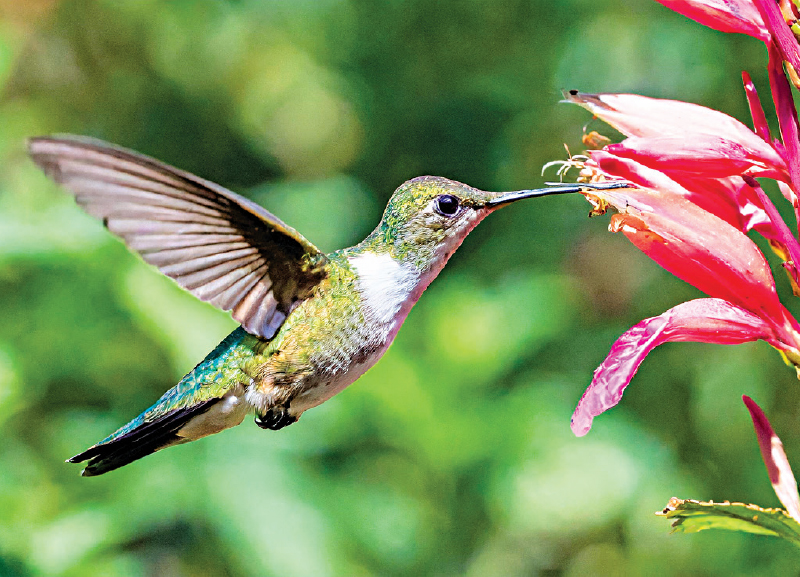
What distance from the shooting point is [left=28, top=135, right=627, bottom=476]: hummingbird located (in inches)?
53.3

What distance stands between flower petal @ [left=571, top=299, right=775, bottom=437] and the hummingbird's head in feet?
1.28

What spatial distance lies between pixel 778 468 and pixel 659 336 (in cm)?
20

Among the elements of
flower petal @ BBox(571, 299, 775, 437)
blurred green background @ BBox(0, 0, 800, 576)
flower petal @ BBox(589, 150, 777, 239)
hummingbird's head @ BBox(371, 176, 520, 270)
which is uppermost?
flower petal @ BBox(589, 150, 777, 239)

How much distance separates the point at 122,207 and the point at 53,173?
161mm

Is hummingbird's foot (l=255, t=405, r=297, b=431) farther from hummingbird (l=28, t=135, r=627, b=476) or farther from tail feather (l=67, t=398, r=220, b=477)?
tail feather (l=67, t=398, r=220, b=477)

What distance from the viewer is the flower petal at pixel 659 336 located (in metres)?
0.98

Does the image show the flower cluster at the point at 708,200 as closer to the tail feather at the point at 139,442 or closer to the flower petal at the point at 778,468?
the flower petal at the point at 778,468

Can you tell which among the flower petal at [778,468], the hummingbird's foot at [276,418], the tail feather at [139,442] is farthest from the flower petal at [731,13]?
the tail feather at [139,442]

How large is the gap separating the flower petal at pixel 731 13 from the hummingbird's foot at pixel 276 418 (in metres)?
0.83

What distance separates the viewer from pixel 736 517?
1.02 meters

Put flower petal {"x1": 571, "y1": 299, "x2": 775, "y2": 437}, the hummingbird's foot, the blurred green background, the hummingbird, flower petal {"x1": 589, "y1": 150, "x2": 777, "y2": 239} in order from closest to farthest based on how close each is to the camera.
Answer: flower petal {"x1": 571, "y1": 299, "x2": 775, "y2": 437}
flower petal {"x1": 589, "y1": 150, "x2": 777, "y2": 239}
the hummingbird
the hummingbird's foot
the blurred green background

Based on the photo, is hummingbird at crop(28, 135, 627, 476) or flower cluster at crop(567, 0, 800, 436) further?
hummingbird at crop(28, 135, 627, 476)

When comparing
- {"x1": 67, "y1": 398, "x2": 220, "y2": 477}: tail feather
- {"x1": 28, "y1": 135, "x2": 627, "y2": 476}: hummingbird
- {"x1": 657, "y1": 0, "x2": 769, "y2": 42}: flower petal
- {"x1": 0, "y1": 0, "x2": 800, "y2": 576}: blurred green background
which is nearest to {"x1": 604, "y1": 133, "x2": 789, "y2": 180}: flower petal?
{"x1": 657, "y1": 0, "x2": 769, "y2": 42}: flower petal

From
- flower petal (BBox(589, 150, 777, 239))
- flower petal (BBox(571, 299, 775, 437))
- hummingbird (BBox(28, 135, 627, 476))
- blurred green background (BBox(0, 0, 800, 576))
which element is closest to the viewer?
flower petal (BBox(571, 299, 775, 437))
